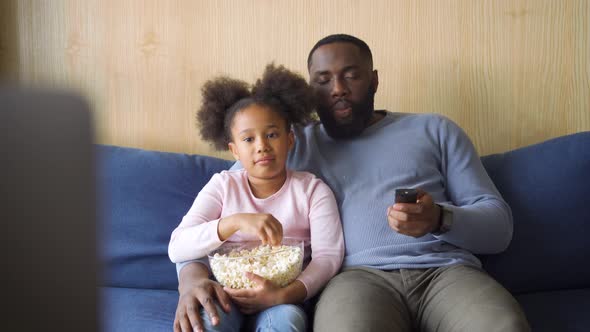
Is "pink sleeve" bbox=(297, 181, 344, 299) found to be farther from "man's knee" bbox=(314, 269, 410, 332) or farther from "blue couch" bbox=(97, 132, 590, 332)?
"blue couch" bbox=(97, 132, 590, 332)

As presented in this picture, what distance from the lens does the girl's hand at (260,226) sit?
4.39ft

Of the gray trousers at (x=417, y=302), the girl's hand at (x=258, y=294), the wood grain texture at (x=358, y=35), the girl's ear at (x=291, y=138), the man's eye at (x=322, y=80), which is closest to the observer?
the gray trousers at (x=417, y=302)

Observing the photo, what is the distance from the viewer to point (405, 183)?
63.0 inches

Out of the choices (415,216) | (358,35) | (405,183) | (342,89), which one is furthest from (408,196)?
(358,35)

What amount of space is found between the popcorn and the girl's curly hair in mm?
391

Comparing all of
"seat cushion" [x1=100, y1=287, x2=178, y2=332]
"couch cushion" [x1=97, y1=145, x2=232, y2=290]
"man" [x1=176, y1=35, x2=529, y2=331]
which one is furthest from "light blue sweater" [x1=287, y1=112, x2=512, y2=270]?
"seat cushion" [x1=100, y1=287, x2=178, y2=332]

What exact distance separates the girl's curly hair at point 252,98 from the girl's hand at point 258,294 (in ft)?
1.57

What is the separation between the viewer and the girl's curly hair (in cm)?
163

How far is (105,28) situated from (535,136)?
64.5 inches

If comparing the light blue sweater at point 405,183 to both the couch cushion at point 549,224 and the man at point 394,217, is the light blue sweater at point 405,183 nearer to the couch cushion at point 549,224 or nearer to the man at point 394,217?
the man at point 394,217

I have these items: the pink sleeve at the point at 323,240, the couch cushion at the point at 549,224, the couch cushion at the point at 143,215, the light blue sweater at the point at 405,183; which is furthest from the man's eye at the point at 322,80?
the couch cushion at the point at 549,224

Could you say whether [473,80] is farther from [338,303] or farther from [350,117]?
[338,303]

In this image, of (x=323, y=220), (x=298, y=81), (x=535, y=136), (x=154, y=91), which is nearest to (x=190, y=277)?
(x=323, y=220)

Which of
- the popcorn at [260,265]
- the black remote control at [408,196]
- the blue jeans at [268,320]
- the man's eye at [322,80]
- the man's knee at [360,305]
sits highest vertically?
the man's eye at [322,80]
